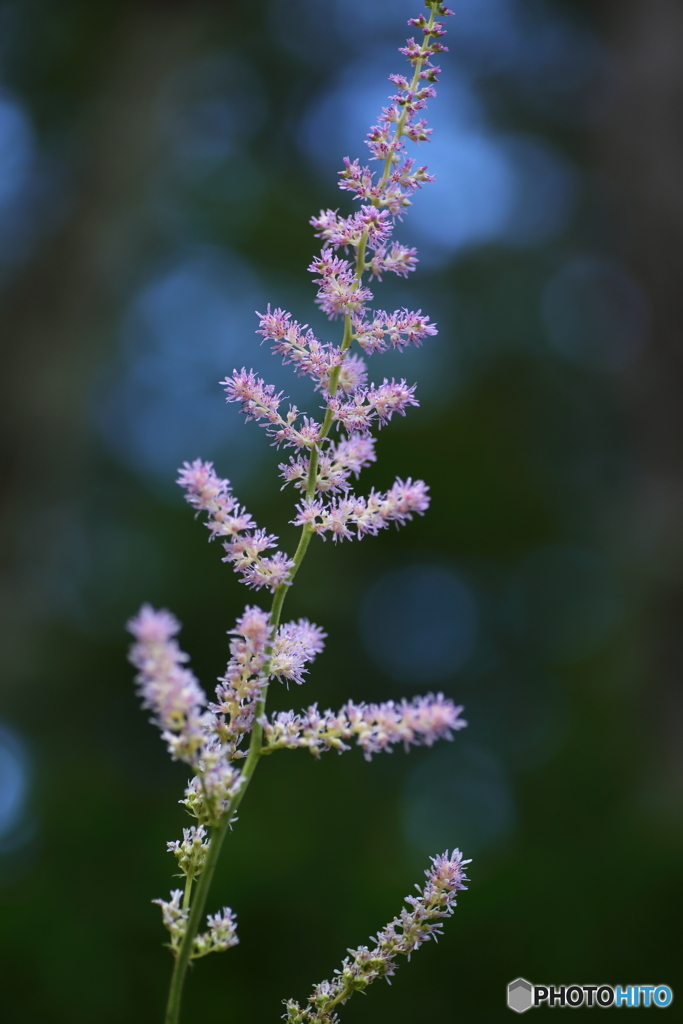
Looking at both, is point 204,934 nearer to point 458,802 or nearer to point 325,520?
point 325,520

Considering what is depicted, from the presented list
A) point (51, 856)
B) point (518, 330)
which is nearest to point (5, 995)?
point (51, 856)

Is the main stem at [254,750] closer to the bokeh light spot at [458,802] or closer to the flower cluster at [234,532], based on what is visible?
the flower cluster at [234,532]

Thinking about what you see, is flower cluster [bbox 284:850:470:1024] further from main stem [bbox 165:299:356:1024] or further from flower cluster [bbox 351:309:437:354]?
flower cluster [bbox 351:309:437:354]

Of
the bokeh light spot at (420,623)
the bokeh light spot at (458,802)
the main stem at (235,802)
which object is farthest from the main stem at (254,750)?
the bokeh light spot at (420,623)

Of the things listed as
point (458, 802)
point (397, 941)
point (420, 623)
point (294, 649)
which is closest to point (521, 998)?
point (397, 941)

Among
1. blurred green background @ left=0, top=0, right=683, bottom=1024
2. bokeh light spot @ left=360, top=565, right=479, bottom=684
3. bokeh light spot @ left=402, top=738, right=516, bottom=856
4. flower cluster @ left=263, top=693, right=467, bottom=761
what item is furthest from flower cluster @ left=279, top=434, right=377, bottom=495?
bokeh light spot @ left=360, top=565, right=479, bottom=684

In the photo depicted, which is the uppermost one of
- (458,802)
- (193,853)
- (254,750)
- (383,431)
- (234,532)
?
(383,431)
